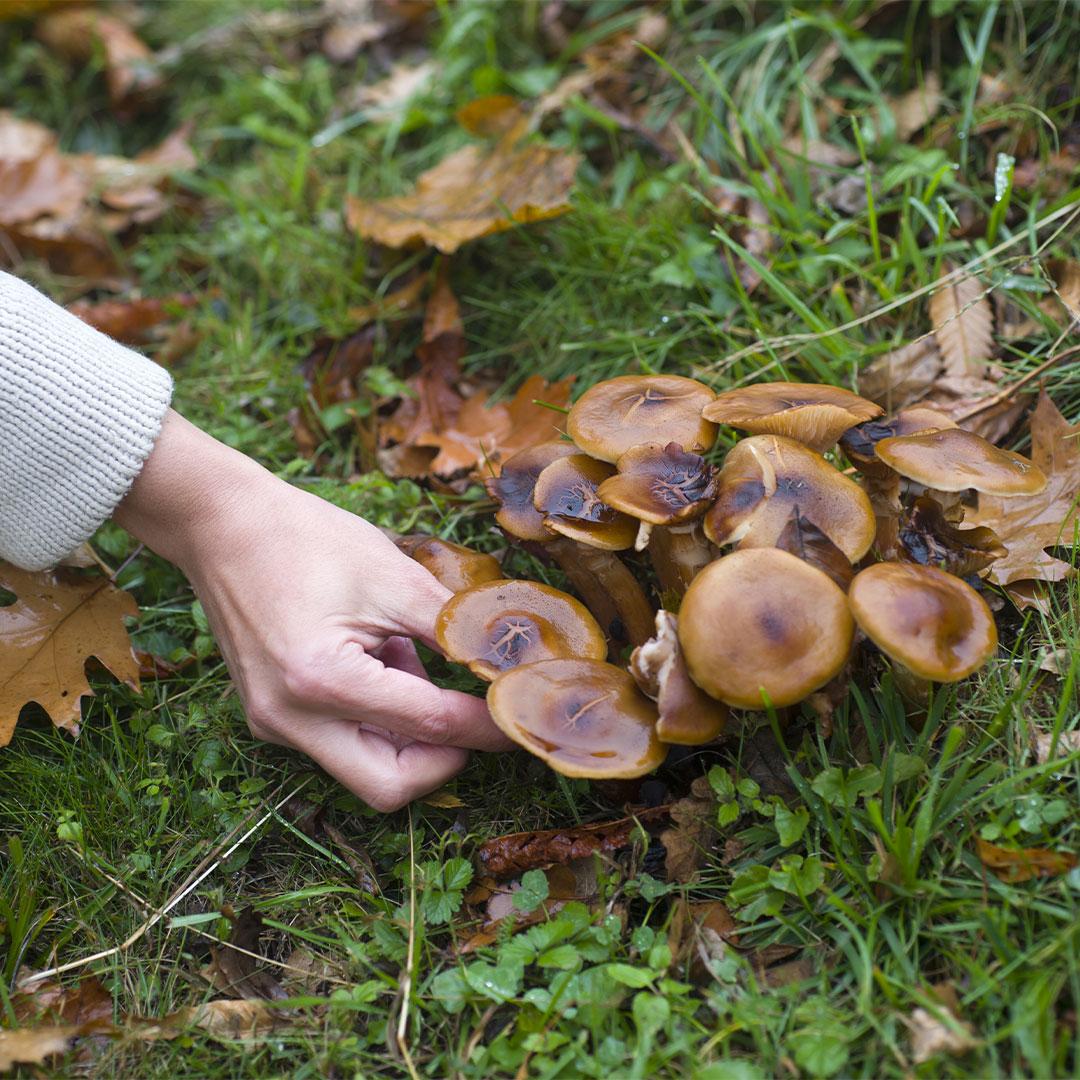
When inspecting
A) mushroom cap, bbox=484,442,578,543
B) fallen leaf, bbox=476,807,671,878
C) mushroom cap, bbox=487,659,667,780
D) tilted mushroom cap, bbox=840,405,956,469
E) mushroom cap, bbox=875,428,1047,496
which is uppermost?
mushroom cap, bbox=875,428,1047,496

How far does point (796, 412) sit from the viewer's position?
2.55 m

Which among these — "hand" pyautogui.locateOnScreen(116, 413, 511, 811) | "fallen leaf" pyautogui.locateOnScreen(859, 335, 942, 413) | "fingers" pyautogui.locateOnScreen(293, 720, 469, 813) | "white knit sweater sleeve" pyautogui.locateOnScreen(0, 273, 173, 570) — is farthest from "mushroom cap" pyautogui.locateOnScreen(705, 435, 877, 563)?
"white knit sweater sleeve" pyautogui.locateOnScreen(0, 273, 173, 570)

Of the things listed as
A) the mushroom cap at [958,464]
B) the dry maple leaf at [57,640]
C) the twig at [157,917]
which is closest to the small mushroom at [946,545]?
the mushroom cap at [958,464]

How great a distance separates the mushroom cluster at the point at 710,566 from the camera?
7.19 ft

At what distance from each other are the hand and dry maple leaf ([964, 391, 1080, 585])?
4.95 ft

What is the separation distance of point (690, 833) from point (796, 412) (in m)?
1.09

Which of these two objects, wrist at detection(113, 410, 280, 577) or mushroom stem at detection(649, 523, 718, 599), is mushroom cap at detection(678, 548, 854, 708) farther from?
wrist at detection(113, 410, 280, 577)

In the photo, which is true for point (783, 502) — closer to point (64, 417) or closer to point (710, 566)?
point (710, 566)

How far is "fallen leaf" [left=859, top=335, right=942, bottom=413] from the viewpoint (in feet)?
11.3

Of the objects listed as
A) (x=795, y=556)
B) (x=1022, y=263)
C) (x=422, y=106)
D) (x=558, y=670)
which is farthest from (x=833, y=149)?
(x=558, y=670)

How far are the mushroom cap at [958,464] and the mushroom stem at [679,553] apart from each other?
19.2 inches

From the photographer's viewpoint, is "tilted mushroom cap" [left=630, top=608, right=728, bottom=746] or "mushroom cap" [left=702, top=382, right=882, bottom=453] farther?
"mushroom cap" [left=702, top=382, right=882, bottom=453]

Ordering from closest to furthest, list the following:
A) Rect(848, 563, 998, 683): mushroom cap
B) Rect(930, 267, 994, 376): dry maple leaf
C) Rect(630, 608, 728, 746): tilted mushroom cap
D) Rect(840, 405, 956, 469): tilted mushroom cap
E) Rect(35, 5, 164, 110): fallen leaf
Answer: Rect(848, 563, 998, 683): mushroom cap < Rect(630, 608, 728, 746): tilted mushroom cap < Rect(840, 405, 956, 469): tilted mushroom cap < Rect(930, 267, 994, 376): dry maple leaf < Rect(35, 5, 164, 110): fallen leaf

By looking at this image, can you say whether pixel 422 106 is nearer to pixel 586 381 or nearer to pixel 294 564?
pixel 586 381
